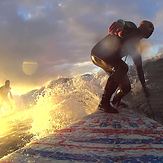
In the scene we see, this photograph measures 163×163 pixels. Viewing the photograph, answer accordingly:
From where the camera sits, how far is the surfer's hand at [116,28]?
1062cm

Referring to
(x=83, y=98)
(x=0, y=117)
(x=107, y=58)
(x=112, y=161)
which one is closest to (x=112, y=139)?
(x=112, y=161)

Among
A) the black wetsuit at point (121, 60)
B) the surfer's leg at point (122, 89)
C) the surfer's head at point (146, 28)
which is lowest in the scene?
the surfer's leg at point (122, 89)

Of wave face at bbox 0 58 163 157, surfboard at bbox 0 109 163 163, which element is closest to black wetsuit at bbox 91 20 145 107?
surfboard at bbox 0 109 163 163

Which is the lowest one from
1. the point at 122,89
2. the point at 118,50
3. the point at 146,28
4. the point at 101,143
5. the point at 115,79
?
the point at 101,143

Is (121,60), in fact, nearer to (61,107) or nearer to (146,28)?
(146,28)

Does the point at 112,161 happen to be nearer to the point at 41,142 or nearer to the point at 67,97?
the point at 41,142

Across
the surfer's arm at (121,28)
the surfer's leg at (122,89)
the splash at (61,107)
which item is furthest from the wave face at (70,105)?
the surfer's arm at (121,28)

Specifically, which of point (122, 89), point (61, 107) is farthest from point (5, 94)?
point (122, 89)

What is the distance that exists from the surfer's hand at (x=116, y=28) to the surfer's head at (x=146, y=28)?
512mm

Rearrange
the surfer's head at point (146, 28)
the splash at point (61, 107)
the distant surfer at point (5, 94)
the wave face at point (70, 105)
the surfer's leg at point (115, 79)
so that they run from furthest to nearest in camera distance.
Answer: the distant surfer at point (5, 94) → the splash at point (61, 107) → the wave face at point (70, 105) → the surfer's head at point (146, 28) → the surfer's leg at point (115, 79)

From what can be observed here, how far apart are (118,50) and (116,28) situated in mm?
479

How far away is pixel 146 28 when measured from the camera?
35.9 ft

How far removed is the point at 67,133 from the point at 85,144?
700 millimetres

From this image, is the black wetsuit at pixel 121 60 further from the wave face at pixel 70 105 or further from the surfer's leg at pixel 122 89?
the wave face at pixel 70 105
